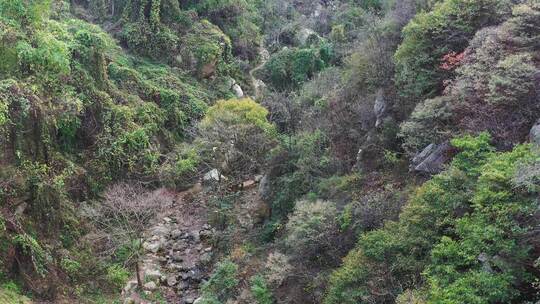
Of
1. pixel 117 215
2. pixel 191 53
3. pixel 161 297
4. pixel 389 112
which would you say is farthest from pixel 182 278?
pixel 191 53

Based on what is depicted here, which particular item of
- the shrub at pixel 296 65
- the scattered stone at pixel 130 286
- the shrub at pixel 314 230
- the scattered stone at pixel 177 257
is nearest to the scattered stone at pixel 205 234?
the scattered stone at pixel 177 257

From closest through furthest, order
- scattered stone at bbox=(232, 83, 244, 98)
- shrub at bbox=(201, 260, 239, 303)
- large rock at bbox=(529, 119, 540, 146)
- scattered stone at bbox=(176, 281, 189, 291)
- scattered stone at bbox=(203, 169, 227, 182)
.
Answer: large rock at bbox=(529, 119, 540, 146), shrub at bbox=(201, 260, 239, 303), scattered stone at bbox=(176, 281, 189, 291), scattered stone at bbox=(203, 169, 227, 182), scattered stone at bbox=(232, 83, 244, 98)

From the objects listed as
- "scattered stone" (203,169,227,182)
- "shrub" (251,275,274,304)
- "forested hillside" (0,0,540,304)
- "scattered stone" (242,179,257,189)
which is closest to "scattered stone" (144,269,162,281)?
"forested hillside" (0,0,540,304)

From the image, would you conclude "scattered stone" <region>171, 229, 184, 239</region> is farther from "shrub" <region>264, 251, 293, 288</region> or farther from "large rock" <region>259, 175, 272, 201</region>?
"shrub" <region>264, 251, 293, 288</region>

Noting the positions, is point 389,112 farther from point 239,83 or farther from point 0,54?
point 239,83

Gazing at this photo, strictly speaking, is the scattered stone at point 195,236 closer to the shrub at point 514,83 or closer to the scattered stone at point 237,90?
the shrub at point 514,83

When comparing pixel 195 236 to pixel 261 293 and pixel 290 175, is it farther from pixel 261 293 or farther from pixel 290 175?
pixel 261 293
